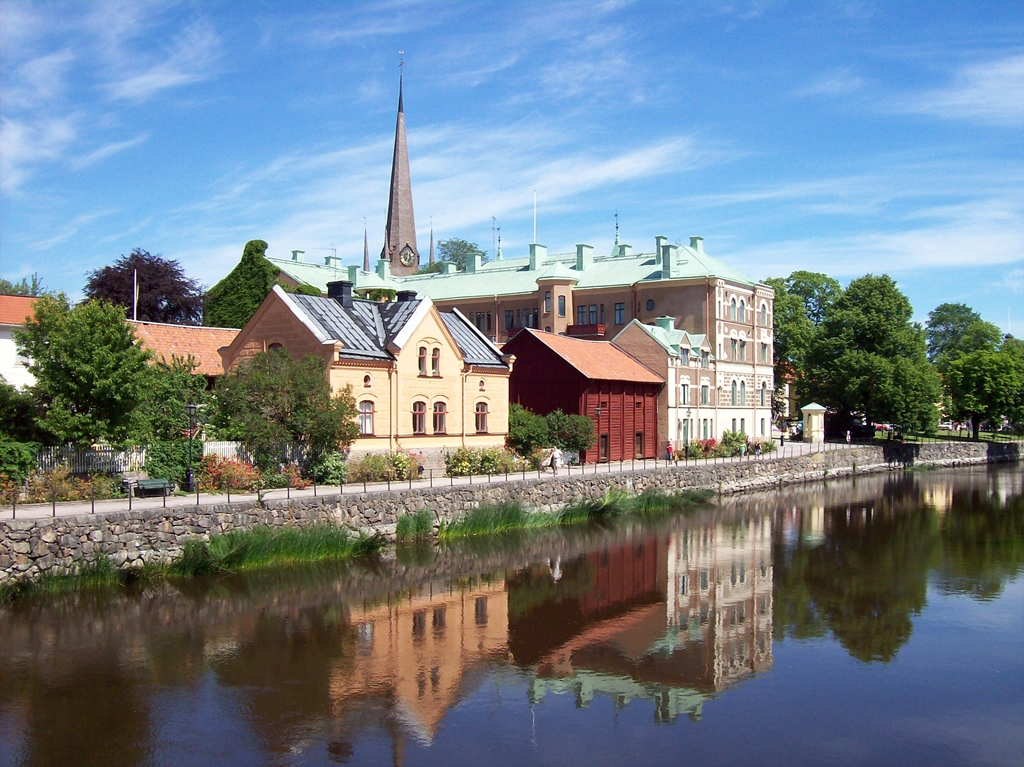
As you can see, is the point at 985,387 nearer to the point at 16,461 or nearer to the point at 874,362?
the point at 874,362

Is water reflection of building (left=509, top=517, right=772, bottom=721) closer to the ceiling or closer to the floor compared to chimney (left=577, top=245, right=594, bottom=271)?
closer to the floor

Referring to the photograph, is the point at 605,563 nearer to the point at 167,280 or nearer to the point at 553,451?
the point at 553,451

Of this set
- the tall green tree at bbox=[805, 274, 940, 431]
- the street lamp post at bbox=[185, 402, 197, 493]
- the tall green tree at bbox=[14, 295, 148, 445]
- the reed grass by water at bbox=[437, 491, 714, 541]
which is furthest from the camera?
the tall green tree at bbox=[805, 274, 940, 431]

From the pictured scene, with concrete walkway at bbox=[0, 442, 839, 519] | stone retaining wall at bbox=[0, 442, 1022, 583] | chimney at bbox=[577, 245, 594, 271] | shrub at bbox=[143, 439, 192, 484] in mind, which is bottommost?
stone retaining wall at bbox=[0, 442, 1022, 583]

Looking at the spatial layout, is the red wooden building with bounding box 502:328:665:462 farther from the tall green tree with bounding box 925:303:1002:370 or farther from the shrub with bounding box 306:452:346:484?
the tall green tree with bounding box 925:303:1002:370

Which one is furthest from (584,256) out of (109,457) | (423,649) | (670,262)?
(423,649)

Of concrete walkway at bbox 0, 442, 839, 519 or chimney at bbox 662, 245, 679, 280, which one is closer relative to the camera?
concrete walkway at bbox 0, 442, 839, 519

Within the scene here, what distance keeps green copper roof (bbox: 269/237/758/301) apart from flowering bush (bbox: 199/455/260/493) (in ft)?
92.4

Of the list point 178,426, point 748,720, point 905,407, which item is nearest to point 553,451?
point 178,426

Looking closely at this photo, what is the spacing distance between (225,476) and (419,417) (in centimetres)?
1172

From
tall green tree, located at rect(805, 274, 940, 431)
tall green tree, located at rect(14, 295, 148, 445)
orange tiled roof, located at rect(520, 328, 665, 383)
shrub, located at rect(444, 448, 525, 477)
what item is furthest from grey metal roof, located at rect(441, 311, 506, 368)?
tall green tree, located at rect(805, 274, 940, 431)

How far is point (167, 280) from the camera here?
207ft

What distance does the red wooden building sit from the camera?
51625 mm

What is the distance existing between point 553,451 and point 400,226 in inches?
2285
